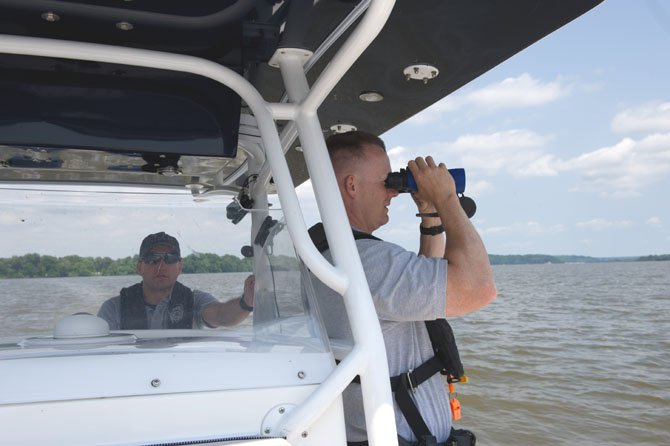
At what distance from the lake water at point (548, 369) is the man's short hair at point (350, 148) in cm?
64

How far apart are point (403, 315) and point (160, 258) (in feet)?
2.45

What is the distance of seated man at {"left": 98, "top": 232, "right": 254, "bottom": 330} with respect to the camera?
5.79 feet

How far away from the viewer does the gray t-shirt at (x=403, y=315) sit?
1979mm

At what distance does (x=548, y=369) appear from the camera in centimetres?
1258

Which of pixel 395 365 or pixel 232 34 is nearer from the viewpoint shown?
pixel 232 34

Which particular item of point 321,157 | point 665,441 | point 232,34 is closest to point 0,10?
Result: point 232,34

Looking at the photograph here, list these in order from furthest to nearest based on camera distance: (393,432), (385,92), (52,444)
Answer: (385,92), (393,432), (52,444)

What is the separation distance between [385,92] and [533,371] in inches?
424

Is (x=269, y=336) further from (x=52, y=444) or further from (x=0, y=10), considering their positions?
(x=0, y=10)

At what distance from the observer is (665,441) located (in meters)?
8.66

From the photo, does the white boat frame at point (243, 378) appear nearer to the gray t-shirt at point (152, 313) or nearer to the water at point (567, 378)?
the gray t-shirt at point (152, 313)

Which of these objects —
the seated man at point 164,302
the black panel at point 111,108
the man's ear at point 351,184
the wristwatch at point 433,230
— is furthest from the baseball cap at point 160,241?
the wristwatch at point 433,230

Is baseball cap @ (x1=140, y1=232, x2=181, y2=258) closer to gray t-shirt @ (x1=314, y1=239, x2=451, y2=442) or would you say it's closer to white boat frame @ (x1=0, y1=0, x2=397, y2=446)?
white boat frame @ (x1=0, y1=0, x2=397, y2=446)

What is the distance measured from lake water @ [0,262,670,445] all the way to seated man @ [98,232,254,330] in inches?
1.4
